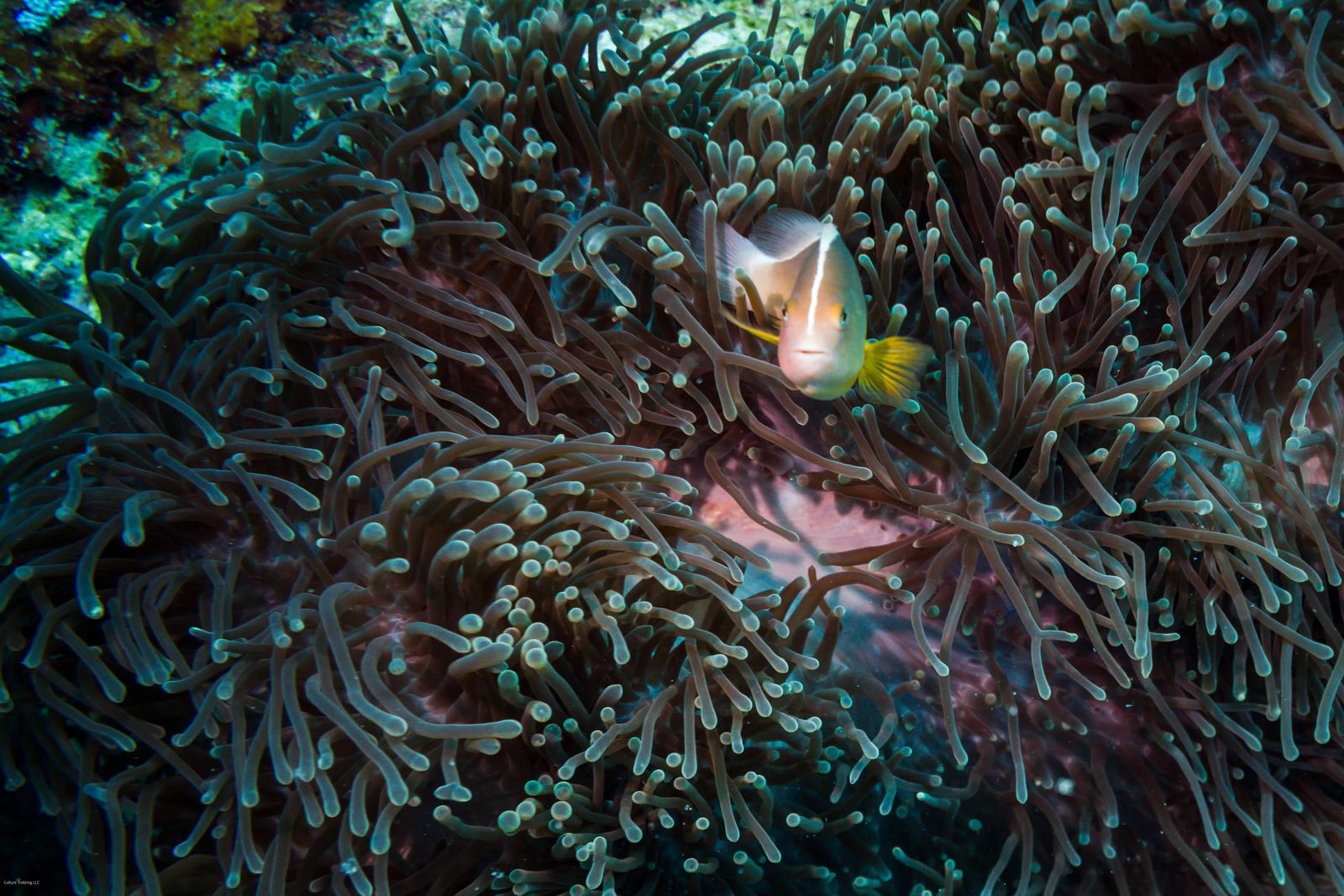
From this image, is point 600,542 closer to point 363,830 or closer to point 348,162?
point 363,830

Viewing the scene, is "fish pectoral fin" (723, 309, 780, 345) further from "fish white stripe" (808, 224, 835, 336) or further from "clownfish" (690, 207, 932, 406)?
"fish white stripe" (808, 224, 835, 336)

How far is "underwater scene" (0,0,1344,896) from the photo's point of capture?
1.67 meters

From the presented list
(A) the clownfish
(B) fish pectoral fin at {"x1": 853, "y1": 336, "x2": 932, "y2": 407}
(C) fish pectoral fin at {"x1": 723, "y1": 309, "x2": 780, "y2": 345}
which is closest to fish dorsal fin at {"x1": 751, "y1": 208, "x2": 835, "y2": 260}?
(A) the clownfish

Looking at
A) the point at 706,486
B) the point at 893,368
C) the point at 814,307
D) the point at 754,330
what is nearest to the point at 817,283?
the point at 814,307

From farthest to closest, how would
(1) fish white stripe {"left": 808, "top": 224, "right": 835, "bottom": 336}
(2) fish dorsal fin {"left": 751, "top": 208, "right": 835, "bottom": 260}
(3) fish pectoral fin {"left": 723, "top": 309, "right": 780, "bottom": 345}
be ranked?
(2) fish dorsal fin {"left": 751, "top": 208, "right": 835, "bottom": 260}, (3) fish pectoral fin {"left": 723, "top": 309, "right": 780, "bottom": 345}, (1) fish white stripe {"left": 808, "top": 224, "right": 835, "bottom": 336}

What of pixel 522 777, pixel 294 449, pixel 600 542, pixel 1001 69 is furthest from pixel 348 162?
pixel 1001 69

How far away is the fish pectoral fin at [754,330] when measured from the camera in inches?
62.8

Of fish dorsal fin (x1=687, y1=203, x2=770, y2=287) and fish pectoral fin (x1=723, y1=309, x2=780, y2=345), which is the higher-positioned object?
fish dorsal fin (x1=687, y1=203, x2=770, y2=287)

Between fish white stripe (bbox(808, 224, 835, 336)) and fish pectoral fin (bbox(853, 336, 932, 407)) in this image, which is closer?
fish white stripe (bbox(808, 224, 835, 336))

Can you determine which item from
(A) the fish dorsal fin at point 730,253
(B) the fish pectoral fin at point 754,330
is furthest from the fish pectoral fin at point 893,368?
(A) the fish dorsal fin at point 730,253

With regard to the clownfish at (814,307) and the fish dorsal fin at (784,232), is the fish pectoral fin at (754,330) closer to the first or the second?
the clownfish at (814,307)

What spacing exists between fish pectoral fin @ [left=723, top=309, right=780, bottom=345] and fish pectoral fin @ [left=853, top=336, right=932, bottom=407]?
0.61 ft

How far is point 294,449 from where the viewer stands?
176 cm

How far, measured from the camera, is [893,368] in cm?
167
